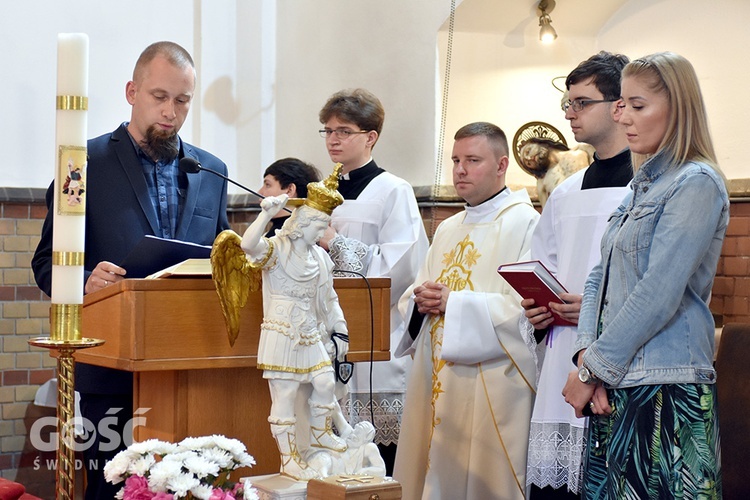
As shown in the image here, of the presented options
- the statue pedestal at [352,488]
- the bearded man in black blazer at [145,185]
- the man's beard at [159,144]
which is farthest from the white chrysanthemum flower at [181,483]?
the man's beard at [159,144]

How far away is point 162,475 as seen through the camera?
6.92 ft

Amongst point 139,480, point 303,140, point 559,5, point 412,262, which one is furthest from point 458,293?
point 303,140

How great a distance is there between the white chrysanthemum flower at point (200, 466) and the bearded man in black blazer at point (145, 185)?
120cm

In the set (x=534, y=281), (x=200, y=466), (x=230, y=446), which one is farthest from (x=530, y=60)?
(x=200, y=466)

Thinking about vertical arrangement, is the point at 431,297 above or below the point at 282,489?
above

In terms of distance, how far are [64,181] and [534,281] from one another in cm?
180

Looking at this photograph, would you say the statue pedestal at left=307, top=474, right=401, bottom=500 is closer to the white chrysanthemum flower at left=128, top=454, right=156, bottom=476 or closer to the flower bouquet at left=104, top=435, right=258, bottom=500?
the flower bouquet at left=104, top=435, right=258, bottom=500

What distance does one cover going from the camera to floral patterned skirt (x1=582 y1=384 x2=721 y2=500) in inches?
99.3

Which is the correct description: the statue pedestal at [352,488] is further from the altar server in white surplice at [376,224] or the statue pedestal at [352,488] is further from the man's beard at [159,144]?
the altar server in white surplice at [376,224]

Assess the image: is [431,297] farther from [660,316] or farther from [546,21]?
[546,21]

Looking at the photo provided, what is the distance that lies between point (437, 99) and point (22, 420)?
10.7 ft

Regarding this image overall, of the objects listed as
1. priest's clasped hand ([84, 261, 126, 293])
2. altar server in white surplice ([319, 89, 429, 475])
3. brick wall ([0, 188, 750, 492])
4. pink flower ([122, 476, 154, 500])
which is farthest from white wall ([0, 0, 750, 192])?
pink flower ([122, 476, 154, 500])

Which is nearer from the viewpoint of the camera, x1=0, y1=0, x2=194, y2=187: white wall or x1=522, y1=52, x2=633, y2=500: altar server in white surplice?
x1=522, y1=52, x2=633, y2=500: altar server in white surplice

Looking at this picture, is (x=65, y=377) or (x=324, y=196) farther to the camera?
(x=324, y=196)
